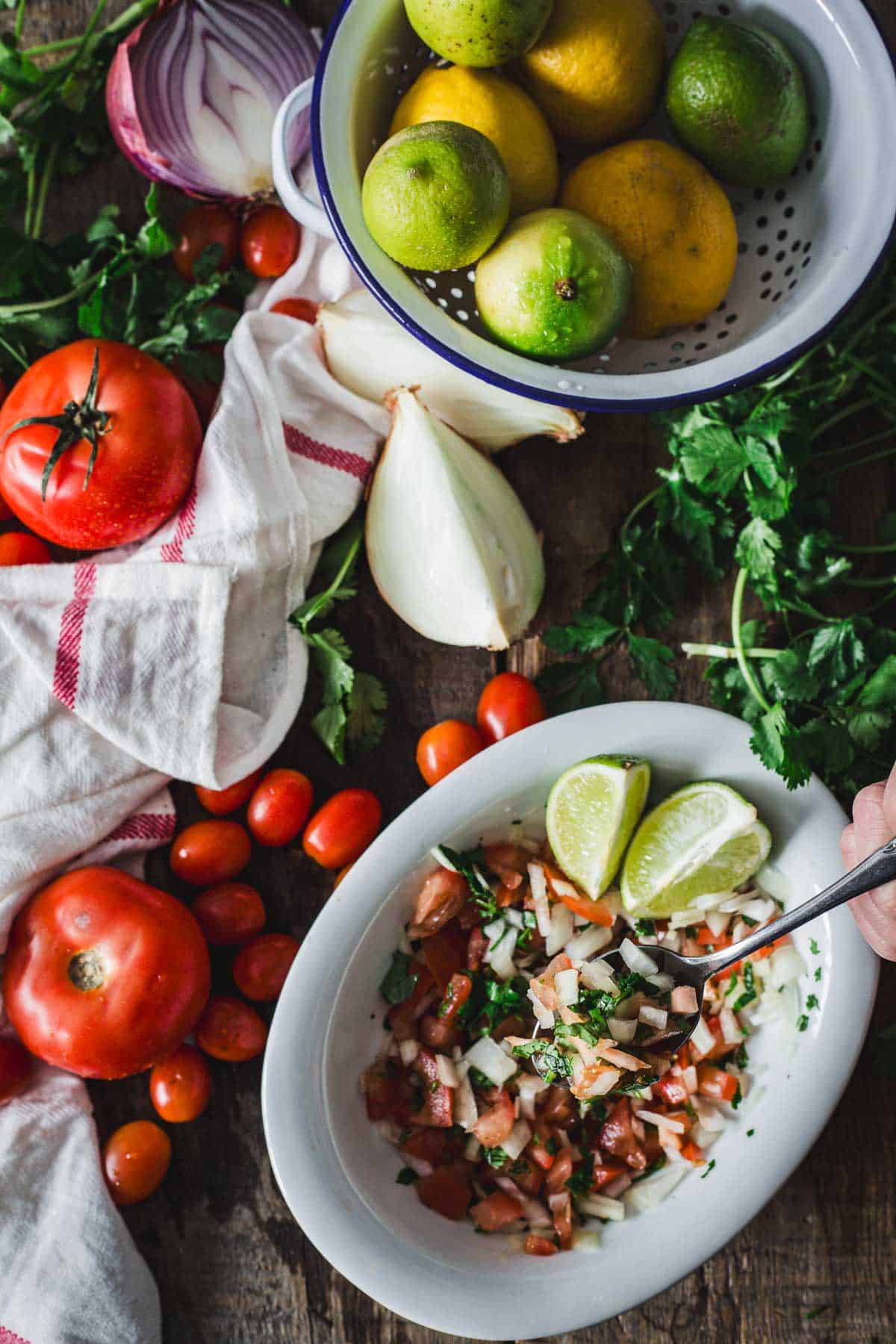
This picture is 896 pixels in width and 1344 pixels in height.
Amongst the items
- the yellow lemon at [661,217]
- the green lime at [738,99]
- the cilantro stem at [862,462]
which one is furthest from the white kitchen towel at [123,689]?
the cilantro stem at [862,462]

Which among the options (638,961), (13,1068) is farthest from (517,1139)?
(13,1068)

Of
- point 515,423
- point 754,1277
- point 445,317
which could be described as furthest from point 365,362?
point 754,1277

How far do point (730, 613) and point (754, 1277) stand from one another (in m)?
0.96

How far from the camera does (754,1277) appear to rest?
1511 millimetres

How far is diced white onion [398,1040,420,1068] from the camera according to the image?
141 centimetres

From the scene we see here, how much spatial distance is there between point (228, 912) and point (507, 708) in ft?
1.61

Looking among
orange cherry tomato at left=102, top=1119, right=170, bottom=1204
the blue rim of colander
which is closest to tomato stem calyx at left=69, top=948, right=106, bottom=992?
orange cherry tomato at left=102, top=1119, right=170, bottom=1204

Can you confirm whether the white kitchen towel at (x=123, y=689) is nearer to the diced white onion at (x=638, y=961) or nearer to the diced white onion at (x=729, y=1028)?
the diced white onion at (x=638, y=961)

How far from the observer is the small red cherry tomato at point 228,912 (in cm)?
149

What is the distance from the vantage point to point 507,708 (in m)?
1.49

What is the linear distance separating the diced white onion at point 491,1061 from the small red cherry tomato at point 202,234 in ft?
3.85

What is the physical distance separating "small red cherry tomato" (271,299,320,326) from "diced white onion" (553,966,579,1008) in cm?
96

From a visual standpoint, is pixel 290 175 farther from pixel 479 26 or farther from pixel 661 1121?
pixel 661 1121

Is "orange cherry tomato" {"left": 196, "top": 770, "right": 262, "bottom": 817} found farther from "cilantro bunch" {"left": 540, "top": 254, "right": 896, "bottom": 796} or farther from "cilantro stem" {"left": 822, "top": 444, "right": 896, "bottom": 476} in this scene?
"cilantro stem" {"left": 822, "top": 444, "right": 896, "bottom": 476}
